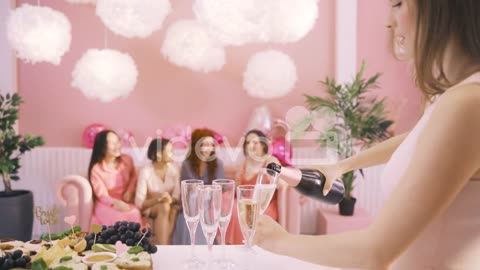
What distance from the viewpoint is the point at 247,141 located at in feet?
13.1

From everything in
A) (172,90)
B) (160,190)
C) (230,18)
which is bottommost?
(160,190)

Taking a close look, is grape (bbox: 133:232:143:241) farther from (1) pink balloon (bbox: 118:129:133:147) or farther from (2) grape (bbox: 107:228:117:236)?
(1) pink balloon (bbox: 118:129:133:147)

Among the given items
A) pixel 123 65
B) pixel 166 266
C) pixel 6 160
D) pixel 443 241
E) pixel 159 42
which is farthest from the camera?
pixel 159 42

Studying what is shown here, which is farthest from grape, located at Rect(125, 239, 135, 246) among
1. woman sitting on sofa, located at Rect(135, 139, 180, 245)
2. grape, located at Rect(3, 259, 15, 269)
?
woman sitting on sofa, located at Rect(135, 139, 180, 245)

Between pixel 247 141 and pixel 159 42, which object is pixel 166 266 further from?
pixel 159 42

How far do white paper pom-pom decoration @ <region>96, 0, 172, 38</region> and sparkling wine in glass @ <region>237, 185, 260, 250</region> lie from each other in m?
3.23

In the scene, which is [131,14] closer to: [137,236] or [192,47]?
[192,47]

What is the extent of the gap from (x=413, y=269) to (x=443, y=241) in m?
0.09

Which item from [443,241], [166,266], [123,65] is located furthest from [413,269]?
[123,65]

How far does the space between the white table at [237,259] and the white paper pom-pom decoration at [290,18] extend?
3099 mm

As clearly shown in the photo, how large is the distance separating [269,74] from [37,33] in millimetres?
2112

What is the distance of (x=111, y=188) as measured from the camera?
12.8 feet

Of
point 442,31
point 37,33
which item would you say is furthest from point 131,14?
point 442,31

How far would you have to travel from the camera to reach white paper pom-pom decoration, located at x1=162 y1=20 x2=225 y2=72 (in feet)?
14.0
